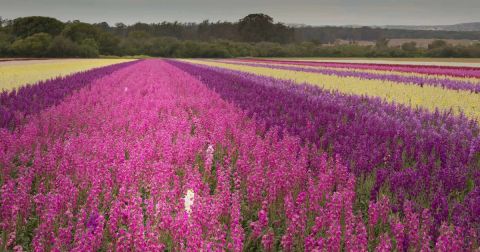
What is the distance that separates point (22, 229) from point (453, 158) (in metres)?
4.88

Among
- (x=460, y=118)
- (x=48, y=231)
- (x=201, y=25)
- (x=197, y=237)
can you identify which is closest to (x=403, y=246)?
(x=197, y=237)

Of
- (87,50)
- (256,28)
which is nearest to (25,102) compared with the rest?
(87,50)

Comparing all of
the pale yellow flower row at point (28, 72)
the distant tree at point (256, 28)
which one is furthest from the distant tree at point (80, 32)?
the pale yellow flower row at point (28, 72)

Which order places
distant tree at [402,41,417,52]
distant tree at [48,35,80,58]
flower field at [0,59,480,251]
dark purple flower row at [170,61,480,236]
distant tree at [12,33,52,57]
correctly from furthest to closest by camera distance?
distant tree at [48,35,80,58] < distant tree at [12,33,52,57] < distant tree at [402,41,417,52] < dark purple flower row at [170,61,480,236] < flower field at [0,59,480,251]

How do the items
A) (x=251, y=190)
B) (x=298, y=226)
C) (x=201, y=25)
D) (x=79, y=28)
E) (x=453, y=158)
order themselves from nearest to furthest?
(x=298, y=226) → (x=251, y=190) → (x=453, y=158) → (x=79, y=28) → (x=201, y=25)

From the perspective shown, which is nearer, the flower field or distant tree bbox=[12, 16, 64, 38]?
the flower field

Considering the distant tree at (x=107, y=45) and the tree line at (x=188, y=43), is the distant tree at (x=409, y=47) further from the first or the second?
the distant tree at (x=107, y=45)

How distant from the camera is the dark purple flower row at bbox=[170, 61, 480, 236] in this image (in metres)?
4.42

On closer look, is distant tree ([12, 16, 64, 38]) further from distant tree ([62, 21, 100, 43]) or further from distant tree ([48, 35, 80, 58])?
distant tree ([48, 35, 80, 58])

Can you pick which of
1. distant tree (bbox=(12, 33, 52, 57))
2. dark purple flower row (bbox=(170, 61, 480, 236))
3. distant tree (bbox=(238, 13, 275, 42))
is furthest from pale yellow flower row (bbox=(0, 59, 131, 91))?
distant tree (bbox=(238, 13, 275, 42))

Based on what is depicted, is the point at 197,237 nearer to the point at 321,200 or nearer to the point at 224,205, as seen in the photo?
the point at 224,205

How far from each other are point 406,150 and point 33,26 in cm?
12694

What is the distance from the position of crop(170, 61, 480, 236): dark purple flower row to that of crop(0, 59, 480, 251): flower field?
0.02m

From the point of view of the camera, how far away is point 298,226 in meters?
3.46
